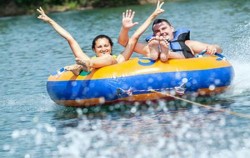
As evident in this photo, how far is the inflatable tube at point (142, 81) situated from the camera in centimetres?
846

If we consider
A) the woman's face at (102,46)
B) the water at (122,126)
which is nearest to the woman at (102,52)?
the woman's face at (102,46)

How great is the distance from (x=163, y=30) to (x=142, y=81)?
3.36 ft

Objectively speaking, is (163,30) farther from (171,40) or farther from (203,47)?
(203,47)

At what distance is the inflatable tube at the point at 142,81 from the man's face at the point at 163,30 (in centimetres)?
63

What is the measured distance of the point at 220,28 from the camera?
20.0m

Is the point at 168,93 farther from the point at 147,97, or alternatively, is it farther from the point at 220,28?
the point at 220,28

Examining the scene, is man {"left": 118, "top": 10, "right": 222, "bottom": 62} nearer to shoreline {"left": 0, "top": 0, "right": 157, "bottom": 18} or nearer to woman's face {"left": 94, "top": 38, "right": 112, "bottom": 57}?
woman's face {"left": 94, "top": 38, "right": 112, "bottom": 57}

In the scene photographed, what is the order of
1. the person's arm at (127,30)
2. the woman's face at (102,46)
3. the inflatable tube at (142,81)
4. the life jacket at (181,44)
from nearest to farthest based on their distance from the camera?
1. the inflatable tube at (142,81)
2. the woman's face at (102,46)
3. the person's arm at (127,30)
4. the life jacket at (181,44)

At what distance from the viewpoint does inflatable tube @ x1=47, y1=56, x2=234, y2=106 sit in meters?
8.46

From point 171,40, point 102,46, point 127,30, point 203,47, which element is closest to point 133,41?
point 127,30

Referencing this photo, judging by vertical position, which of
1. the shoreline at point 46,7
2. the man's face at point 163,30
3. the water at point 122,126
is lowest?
the shoreline at point 46,7

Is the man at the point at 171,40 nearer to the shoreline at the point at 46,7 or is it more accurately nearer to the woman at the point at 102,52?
the woman at the point at 102,52

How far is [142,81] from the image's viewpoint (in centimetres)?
845

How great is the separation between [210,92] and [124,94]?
3.66ft
